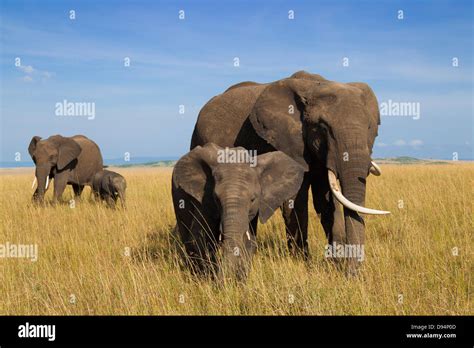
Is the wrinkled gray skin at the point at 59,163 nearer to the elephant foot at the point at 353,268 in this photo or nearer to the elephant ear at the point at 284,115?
the elephant ear at the point at 284,115

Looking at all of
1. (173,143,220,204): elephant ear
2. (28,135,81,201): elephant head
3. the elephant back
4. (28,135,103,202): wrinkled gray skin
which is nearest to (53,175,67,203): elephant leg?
(28,135,103,202): wrinkled gray skin

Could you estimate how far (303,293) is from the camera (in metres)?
5.39

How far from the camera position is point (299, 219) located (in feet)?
25.2

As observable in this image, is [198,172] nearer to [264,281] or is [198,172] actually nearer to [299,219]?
[264,281]

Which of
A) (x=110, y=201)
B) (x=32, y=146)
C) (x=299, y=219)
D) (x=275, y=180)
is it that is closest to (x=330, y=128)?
(x=275, y=180)

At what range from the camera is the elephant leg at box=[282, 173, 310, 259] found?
7586 mm

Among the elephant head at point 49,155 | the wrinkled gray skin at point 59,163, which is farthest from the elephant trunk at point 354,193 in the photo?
the elephant head at point 49,155

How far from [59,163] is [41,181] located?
114cm

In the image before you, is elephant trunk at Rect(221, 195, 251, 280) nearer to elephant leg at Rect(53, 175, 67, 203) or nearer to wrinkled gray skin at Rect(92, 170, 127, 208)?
wrinkled gray skin at Rect(92, 170, 127, 208)

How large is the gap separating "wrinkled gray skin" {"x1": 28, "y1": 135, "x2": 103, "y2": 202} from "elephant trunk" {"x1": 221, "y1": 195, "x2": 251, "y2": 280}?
12494mm

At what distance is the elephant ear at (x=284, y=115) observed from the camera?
7395 millimetres

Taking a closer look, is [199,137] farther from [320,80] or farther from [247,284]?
[247,284]
